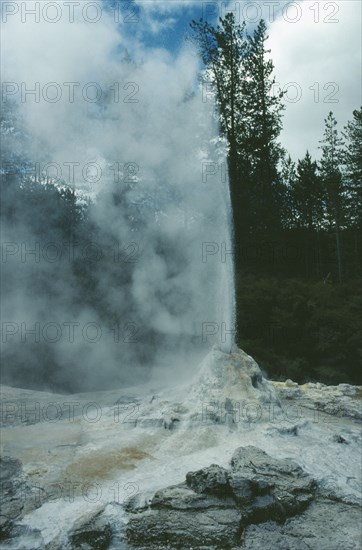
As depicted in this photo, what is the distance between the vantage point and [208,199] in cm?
1024

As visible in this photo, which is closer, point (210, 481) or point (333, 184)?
point (210, 481)

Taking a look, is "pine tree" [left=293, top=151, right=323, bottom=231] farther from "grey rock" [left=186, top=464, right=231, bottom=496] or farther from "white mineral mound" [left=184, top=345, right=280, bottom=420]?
"grey rock" [left=186, top=464, right=231, bottom=496]

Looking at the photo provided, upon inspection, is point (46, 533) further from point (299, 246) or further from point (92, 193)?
point (299, 246)

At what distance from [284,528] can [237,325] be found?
7.43 metres

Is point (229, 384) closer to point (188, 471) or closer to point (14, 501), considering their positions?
point (188, 471)

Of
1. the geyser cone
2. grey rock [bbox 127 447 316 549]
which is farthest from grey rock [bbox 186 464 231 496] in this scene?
the geyser cone

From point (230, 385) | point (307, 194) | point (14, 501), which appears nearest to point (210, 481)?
point (14, 501)

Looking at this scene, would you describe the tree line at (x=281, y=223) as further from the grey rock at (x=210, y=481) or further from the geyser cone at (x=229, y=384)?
the grey rock at (x=210, y=481)

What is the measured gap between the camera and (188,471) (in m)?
3.88

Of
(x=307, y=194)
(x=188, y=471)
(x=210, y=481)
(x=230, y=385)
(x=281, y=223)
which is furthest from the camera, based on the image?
(x=307, y=194)

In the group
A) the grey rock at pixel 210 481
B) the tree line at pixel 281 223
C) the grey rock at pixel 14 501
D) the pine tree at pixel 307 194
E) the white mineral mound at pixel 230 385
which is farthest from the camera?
the pine tree at pixel 307 194

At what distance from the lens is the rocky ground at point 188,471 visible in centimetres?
304

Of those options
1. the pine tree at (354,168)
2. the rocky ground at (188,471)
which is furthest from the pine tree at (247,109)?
the rocky ground at (188,471)

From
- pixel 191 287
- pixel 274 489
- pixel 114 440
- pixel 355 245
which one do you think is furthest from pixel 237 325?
pixel 355 245
